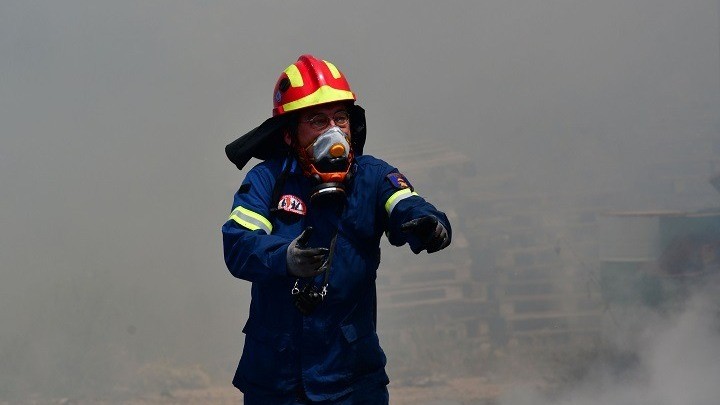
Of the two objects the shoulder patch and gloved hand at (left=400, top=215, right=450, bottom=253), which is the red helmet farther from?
gloved hand at (left=400, top=215, right=450, bottom=253)

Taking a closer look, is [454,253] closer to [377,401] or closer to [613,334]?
[613,334]

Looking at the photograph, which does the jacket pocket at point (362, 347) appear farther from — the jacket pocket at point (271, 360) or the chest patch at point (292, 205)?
the chest patch at point (292, 205)

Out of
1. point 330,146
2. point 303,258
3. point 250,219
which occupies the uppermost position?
point 330,146

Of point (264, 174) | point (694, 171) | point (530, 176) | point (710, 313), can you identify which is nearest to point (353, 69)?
point (530, 176)

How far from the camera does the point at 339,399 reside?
418 cm

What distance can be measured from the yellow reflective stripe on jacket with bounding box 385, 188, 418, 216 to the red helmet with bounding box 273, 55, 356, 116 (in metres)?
0.36

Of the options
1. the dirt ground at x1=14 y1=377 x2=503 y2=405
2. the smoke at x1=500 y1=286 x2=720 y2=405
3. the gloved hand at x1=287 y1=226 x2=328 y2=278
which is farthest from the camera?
the dirt ground at x1=14 y1=377 x2=503 y2=405

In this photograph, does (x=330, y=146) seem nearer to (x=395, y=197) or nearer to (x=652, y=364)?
(x=395, y=197)

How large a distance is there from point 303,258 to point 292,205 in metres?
0.46

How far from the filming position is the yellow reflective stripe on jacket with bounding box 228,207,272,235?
4.08 m

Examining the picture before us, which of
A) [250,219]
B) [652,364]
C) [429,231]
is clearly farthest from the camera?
[652,364]

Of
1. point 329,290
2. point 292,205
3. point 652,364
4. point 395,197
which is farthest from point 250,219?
point 652,364

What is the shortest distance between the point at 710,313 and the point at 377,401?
19.9 ft

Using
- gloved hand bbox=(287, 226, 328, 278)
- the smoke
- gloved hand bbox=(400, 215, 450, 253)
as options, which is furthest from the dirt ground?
gloved hand bbox=(287, 226, 328, 278)
